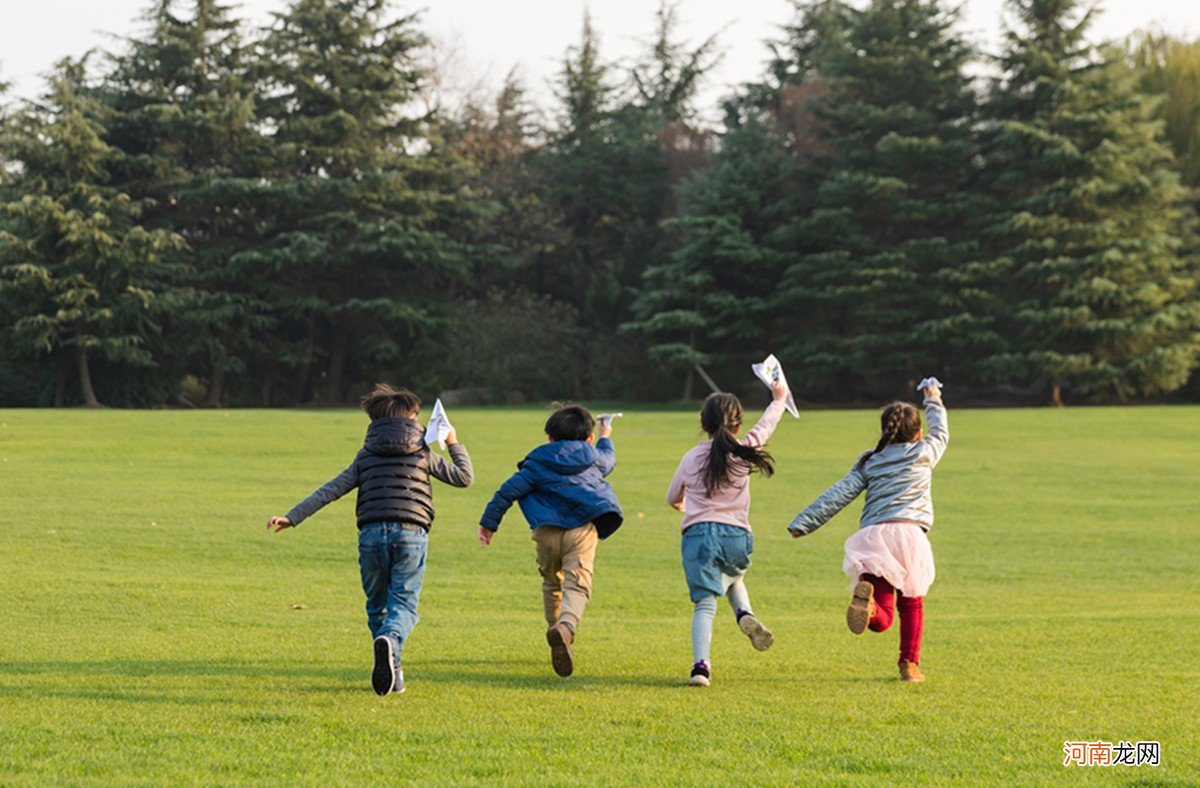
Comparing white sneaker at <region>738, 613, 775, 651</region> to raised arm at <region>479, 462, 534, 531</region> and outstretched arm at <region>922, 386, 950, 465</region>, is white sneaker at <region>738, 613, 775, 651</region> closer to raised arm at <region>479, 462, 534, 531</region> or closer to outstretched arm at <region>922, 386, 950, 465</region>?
outstretched arm at <region>922, 386, 950, 465</region>

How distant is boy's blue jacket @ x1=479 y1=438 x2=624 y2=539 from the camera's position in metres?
7.93

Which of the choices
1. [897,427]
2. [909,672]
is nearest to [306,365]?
[897,427]

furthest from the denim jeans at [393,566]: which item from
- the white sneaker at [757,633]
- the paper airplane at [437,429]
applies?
the white sneaker at [757,633]

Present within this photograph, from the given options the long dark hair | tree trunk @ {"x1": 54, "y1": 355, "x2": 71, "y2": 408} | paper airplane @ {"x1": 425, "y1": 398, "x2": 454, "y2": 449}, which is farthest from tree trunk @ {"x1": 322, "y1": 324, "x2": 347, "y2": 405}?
the long dark hair

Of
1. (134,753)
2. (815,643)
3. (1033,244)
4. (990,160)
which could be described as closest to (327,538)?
(815,643)

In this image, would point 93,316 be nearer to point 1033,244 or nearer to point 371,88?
point 371,88

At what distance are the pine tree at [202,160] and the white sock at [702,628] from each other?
38695 millimetres

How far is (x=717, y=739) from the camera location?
19.3 feet

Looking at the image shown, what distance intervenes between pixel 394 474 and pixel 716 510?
6.05 feet

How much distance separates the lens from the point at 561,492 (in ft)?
26.1

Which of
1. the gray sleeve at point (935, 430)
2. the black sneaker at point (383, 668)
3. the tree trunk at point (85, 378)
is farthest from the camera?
the tree trunk at point (85, 378)

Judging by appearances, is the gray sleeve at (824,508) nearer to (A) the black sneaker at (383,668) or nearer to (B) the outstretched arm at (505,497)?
(B) the outstretched arm at (505,497)

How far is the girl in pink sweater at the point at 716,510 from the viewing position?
7543 mm

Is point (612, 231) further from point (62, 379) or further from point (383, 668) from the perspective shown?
point (383, 668)
